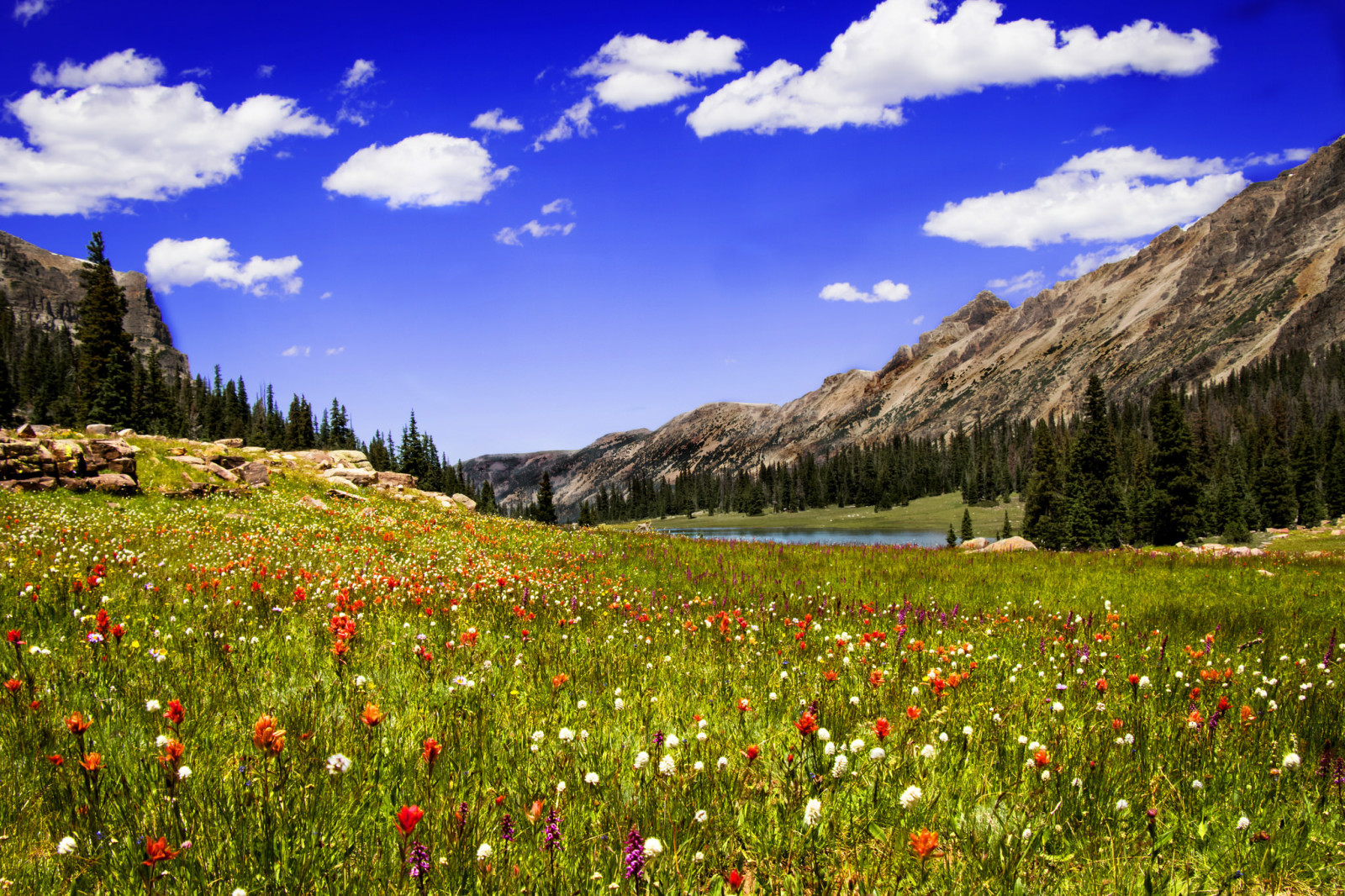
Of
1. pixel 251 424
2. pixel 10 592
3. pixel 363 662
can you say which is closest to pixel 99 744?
pixel 363 662

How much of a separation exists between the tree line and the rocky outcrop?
172 ft

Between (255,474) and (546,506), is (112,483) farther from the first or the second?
(546,506)

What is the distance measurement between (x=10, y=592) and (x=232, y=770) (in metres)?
5.89

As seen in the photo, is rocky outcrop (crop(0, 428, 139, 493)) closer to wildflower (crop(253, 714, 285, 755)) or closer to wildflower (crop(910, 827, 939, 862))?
wildflower (crop(253, 714, 285, 755))

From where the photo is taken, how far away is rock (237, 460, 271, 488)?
25.4 metres

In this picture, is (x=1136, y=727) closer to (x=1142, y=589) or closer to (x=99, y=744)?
(x=99, y=744)

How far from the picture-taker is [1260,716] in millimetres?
4887

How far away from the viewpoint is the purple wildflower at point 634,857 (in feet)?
8.14

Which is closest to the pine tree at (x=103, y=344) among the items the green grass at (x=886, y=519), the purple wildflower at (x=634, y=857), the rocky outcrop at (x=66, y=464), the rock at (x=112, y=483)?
the rocky outcrop at (x=66, y=464)

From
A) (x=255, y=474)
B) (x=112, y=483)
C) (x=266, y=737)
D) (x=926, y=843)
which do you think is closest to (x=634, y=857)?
(x=926, y=843)

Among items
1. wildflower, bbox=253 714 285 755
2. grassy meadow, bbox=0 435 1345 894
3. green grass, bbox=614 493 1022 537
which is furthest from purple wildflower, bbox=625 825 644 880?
green grass, bbox=614 493 1022 537

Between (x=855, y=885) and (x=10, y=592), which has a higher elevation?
(x=10, y=592)

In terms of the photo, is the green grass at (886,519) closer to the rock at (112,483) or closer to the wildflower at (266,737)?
the rock at (112,483)

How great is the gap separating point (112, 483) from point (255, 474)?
21.4 feet
